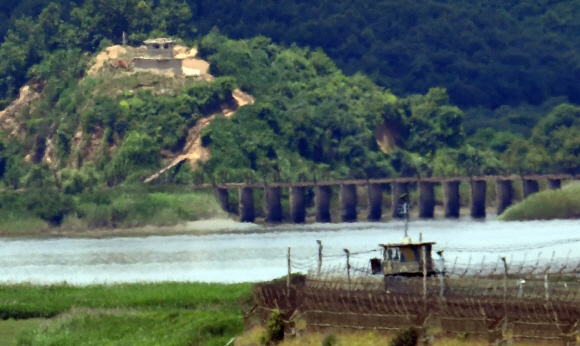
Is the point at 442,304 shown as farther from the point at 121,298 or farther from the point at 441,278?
the point at 121,298

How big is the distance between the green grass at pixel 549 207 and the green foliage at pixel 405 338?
121443mm

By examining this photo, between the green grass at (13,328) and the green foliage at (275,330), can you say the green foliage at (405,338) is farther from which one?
the green grass at (13,328)

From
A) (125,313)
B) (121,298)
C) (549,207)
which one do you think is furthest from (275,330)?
(549,207)

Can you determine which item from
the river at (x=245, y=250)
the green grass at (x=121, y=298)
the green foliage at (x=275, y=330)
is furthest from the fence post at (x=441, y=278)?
the river at (x=245, y=250)

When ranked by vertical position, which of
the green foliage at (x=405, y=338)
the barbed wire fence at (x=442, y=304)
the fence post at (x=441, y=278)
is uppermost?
the fence post at (x=441, y=278)

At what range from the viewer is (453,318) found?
66625 mm

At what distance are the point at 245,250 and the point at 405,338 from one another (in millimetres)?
82640

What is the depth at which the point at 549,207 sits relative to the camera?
621 feet

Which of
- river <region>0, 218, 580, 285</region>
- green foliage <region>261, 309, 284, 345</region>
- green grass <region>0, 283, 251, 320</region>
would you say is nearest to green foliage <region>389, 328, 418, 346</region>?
green foliage <region>261, 309, 284, 345</region>

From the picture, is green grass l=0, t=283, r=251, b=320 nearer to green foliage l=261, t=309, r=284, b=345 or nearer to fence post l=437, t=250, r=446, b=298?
green foliage l=261, t=309, r=284, b=345

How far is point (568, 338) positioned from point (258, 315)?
19.9 meters

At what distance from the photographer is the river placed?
118m

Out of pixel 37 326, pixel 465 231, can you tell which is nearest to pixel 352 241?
pixel 465 231

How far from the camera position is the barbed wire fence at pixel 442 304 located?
6481 cm
